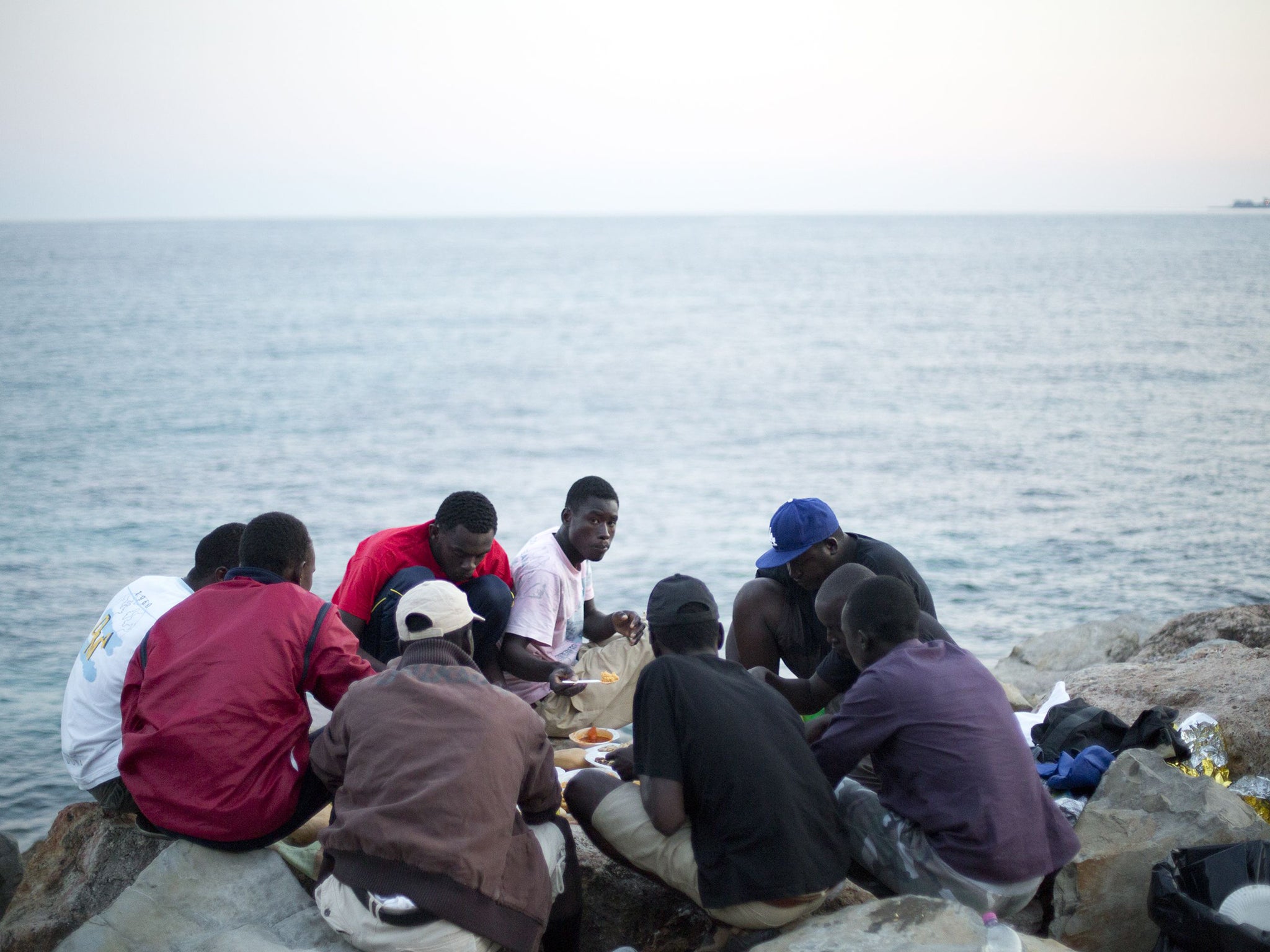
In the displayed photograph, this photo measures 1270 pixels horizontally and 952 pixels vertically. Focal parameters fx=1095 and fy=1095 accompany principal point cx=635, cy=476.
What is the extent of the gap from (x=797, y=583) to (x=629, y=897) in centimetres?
175

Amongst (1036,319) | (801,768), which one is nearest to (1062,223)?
(1036,319)

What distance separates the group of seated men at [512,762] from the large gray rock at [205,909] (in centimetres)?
10

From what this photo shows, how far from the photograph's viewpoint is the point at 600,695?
20.2ft

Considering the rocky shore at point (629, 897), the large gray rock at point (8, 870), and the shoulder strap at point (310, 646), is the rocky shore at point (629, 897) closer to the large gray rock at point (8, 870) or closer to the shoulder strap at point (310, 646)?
the shoulder strap at point (310, 646)

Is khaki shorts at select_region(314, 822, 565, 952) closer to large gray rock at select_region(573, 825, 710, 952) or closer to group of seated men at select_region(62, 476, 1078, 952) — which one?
group of seated men at select_region(62, 476, 1078, 952)

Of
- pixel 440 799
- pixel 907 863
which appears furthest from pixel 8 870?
pixel 907 863

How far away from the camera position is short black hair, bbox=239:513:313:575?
4.16 m

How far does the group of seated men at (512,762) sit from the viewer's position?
3404 millimetres

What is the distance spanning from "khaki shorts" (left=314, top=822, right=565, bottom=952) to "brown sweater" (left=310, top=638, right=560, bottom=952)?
5 centimetres

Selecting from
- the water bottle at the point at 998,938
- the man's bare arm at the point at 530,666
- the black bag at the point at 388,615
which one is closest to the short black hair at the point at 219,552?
the black bag at the point at 388,615

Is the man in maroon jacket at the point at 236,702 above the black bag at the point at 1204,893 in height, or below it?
above

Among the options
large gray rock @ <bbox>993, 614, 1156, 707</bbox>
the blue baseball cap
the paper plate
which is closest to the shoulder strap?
the blue baseball cap

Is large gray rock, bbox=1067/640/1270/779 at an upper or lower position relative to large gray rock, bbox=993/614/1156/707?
upper

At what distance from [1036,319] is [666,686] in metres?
53.3
